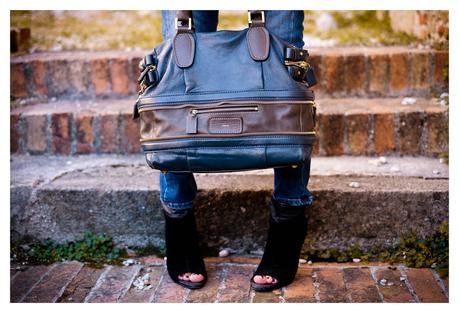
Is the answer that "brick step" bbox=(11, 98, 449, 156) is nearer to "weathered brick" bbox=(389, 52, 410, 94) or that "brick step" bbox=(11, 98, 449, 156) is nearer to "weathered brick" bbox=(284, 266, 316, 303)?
"weathered brick" bbox=(389, 52, 410, 94)

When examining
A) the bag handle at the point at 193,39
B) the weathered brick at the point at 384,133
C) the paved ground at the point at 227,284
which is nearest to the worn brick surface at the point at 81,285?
the paved ground at the point at 227,284

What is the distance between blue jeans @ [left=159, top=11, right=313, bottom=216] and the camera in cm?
188

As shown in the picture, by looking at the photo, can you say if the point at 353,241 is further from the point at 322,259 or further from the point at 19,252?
the point at 19,252

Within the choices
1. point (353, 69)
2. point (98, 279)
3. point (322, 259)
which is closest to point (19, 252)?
point (98, 279)

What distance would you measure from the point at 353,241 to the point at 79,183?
3.80 feet

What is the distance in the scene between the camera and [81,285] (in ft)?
7.32

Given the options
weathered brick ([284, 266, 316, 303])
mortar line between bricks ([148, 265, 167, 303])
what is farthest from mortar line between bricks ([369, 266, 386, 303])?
mortar line between bricks ([148, 265, 167, 303])

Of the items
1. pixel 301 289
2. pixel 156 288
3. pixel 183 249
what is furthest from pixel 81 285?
pixel 301 289

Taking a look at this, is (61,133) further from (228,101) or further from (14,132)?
(228,101)

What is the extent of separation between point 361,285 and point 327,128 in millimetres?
858

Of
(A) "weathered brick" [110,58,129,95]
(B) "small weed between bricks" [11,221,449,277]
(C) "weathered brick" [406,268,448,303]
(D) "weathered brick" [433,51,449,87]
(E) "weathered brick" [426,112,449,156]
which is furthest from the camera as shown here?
(A) "weathered brick" [110,58,129,95]

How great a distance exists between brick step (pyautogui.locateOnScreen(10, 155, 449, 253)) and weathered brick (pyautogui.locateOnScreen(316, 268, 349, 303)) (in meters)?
0.15

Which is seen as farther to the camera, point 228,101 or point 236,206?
point 236,206
